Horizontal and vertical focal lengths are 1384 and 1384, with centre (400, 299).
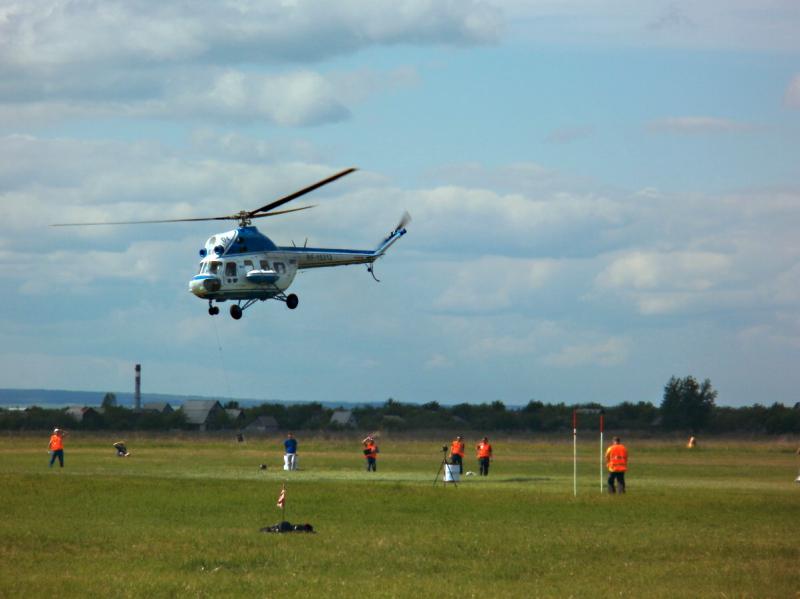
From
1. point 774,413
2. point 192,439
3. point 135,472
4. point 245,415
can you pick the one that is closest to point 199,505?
point 135,472

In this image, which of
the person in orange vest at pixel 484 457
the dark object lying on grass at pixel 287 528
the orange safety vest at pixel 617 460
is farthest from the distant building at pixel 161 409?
the dark object lying on grass at pixel 287 528

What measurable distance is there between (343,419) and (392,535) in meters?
106

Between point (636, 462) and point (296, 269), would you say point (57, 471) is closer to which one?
point (296, 269)

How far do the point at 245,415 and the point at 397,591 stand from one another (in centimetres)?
12324

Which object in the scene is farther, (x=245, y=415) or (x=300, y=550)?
(x=245, y=415)

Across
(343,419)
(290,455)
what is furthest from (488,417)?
(290,455)

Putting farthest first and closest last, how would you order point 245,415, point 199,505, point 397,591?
point 245,415 → point 199,505 → point 397,591

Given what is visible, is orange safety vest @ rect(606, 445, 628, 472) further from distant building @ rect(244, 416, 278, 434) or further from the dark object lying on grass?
distant building @ rect(244, 416, 278, 434)

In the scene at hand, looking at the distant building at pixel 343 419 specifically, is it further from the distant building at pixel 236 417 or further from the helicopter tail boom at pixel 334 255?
the helicopter tail boom at pixel 334 255

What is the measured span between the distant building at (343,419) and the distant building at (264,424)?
5.91m

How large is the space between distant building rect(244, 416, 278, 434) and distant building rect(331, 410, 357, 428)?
591 cm

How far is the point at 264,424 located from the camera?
138875 millimetres

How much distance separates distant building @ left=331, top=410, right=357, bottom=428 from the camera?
129875mm

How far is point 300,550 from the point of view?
88.8 feet
